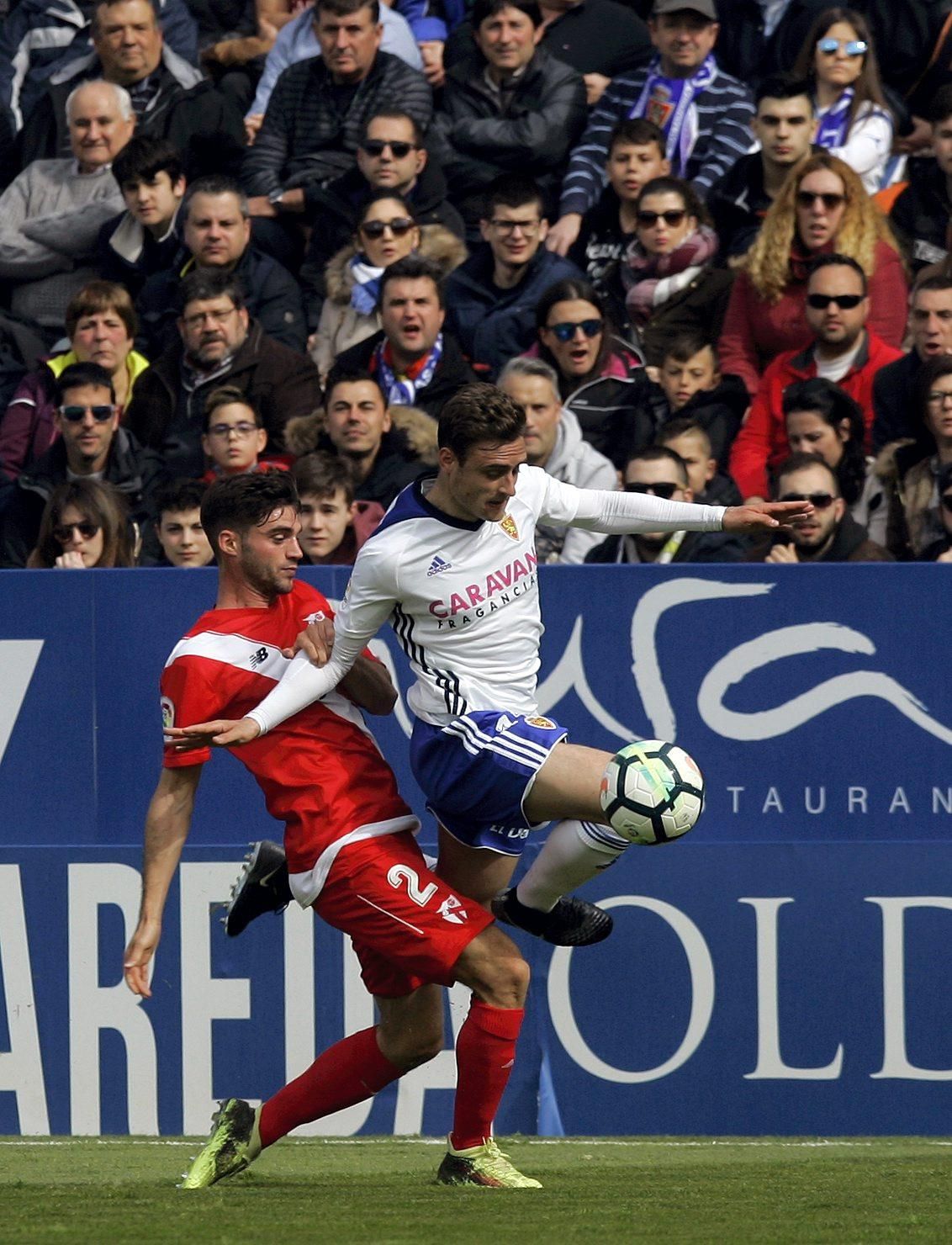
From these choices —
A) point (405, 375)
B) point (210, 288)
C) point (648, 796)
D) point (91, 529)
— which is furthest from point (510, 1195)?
point (210, 288)

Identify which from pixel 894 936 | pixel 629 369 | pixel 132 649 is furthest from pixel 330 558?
Answer: pixel 894 936

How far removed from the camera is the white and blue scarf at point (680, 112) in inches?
445

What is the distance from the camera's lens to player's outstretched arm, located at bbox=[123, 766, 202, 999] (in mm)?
5988

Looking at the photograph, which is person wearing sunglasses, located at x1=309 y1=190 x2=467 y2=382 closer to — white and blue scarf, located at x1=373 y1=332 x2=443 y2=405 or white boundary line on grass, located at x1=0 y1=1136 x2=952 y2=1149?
white and blue scarf, located at x1=373 y1=332 x2=443 y2=405

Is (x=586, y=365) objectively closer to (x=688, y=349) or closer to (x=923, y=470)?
(x=688, y=349)

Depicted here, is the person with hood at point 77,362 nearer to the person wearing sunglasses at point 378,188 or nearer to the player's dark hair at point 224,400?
the player's dark hair at point 224,400

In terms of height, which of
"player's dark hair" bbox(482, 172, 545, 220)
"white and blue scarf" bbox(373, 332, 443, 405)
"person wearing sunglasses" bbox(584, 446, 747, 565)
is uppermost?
"player's dark hair" bbox(482, 172, 545, 220)

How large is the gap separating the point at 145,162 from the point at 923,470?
4722 mm

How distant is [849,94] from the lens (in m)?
10.8

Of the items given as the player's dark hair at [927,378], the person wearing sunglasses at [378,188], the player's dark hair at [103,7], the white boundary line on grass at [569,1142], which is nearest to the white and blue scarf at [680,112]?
the person wearing sunglasses at [378,188]

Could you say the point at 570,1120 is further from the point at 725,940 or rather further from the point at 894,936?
the point at 894,936

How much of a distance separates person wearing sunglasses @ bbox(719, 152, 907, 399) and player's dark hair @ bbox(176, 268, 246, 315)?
2435 millimetres

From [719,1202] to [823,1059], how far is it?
8.63 ft

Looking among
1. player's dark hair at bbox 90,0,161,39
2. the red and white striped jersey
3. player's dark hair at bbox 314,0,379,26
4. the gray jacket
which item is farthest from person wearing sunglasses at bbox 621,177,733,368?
the red and white striped jersey
